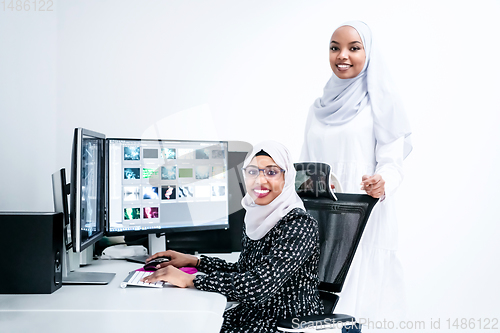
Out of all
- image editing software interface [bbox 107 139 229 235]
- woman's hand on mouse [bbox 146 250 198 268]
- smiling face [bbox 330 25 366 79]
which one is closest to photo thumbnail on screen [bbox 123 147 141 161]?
image editing software interface [bbox 107 139 229 235]

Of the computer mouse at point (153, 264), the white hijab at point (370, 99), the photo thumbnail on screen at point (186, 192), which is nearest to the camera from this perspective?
the computer mouse at point (153, 264)

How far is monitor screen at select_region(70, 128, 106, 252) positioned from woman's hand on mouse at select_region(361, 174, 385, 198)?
0.91 m

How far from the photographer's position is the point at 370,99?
1783mm

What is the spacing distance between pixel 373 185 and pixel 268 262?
52 centimetres

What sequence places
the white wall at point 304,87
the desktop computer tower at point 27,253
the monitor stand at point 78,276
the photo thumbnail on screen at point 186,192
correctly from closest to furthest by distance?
1. the desktop computer tower at point 27,253
2. the monitor stand at point 78,276
3. the photo thumbnail on screen at point 186,192
4. the white wall at point 304,87

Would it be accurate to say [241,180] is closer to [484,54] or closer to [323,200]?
[323,200]

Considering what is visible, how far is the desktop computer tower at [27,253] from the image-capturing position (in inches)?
40.8

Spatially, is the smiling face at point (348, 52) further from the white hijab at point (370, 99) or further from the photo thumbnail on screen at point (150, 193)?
the photo thumbnail on screen at point (150, 193)

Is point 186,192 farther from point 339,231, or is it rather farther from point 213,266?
point 339,231

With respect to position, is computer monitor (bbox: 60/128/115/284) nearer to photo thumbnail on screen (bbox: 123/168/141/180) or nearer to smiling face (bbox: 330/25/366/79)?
photo thumbnail on screen (bbox: 123/168/141/180)

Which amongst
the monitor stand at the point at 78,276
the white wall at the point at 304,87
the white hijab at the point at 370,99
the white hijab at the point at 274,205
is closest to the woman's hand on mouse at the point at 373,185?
the white hijab at the point at 274,205

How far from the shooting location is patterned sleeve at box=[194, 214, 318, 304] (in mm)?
1062

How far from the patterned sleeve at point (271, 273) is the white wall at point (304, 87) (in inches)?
51.5

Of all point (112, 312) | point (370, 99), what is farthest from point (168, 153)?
point (370, 99)
